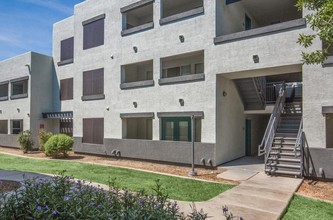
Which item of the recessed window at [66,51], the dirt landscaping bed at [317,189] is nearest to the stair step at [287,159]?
the dirt landscaping bed at [317,189]

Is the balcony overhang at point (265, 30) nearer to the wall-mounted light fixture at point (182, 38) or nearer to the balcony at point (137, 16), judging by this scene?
the wall-mounted light fixture at point (182, 38)

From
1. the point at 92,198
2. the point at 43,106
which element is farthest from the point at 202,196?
the point at 43,106

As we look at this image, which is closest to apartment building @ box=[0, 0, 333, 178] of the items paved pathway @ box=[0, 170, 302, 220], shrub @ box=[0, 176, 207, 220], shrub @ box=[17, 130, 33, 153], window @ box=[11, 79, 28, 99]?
paved pathway @ box=[0, 170, 302, 220]

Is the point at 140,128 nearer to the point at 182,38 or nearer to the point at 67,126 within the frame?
the point at 182,38

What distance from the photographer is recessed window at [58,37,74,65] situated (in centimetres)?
2500

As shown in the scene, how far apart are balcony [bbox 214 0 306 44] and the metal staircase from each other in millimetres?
5078

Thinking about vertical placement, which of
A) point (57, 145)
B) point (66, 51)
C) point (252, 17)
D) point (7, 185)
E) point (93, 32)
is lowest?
point (7, 185)

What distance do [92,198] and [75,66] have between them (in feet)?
64.7

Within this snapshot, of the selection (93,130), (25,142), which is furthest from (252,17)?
(25,142)

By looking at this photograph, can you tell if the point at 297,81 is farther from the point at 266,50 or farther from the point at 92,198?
the point at 92,198

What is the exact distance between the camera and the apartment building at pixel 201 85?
12.3 meters

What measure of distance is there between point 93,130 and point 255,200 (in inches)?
616

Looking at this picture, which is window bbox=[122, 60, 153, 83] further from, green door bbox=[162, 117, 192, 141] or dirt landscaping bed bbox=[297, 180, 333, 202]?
dirt landscaping bed bbox=[297, 180, 333, 202]

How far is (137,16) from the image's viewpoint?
21.1 meters
